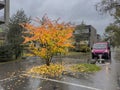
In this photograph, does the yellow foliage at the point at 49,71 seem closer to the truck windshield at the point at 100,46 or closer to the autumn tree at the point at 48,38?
the autumn tree at the point at 48,38

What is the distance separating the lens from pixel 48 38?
1481 centimetres

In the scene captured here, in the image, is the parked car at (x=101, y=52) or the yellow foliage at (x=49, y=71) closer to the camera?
the yellow foliage at (x=49, y=71)

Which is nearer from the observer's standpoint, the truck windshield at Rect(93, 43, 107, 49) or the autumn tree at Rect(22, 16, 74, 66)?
the autumn tree at Rect(22, 16, 74, 66)

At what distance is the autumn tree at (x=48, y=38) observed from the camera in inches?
583

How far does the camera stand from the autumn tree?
14.8 metres

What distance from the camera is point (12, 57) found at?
2319 centimetres

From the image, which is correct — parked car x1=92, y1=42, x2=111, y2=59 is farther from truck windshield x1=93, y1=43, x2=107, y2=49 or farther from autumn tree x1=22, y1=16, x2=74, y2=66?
autumn tree x1=22, y1=16, x2=74, y2=66

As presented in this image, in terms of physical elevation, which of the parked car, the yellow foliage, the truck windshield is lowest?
the yellow foliage

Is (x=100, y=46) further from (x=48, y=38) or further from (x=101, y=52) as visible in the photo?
(x=48, y=38)

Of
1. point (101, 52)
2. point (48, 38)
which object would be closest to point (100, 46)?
point (101, 52)

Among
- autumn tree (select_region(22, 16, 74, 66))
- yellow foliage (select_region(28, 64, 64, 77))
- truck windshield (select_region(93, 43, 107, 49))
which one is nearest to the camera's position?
yellow foliage (select_region(28, 64, 64, 77))

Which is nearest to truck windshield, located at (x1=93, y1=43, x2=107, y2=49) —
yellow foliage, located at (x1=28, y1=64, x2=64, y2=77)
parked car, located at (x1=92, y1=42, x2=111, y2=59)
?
parked car, located at (x1=92, y1=42, x2=111, y2=59)

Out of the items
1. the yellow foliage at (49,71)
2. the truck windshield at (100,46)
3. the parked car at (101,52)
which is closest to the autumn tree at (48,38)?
the yellow foliage at (49,71)

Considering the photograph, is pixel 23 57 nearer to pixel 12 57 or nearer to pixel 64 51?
pixel 12 57
